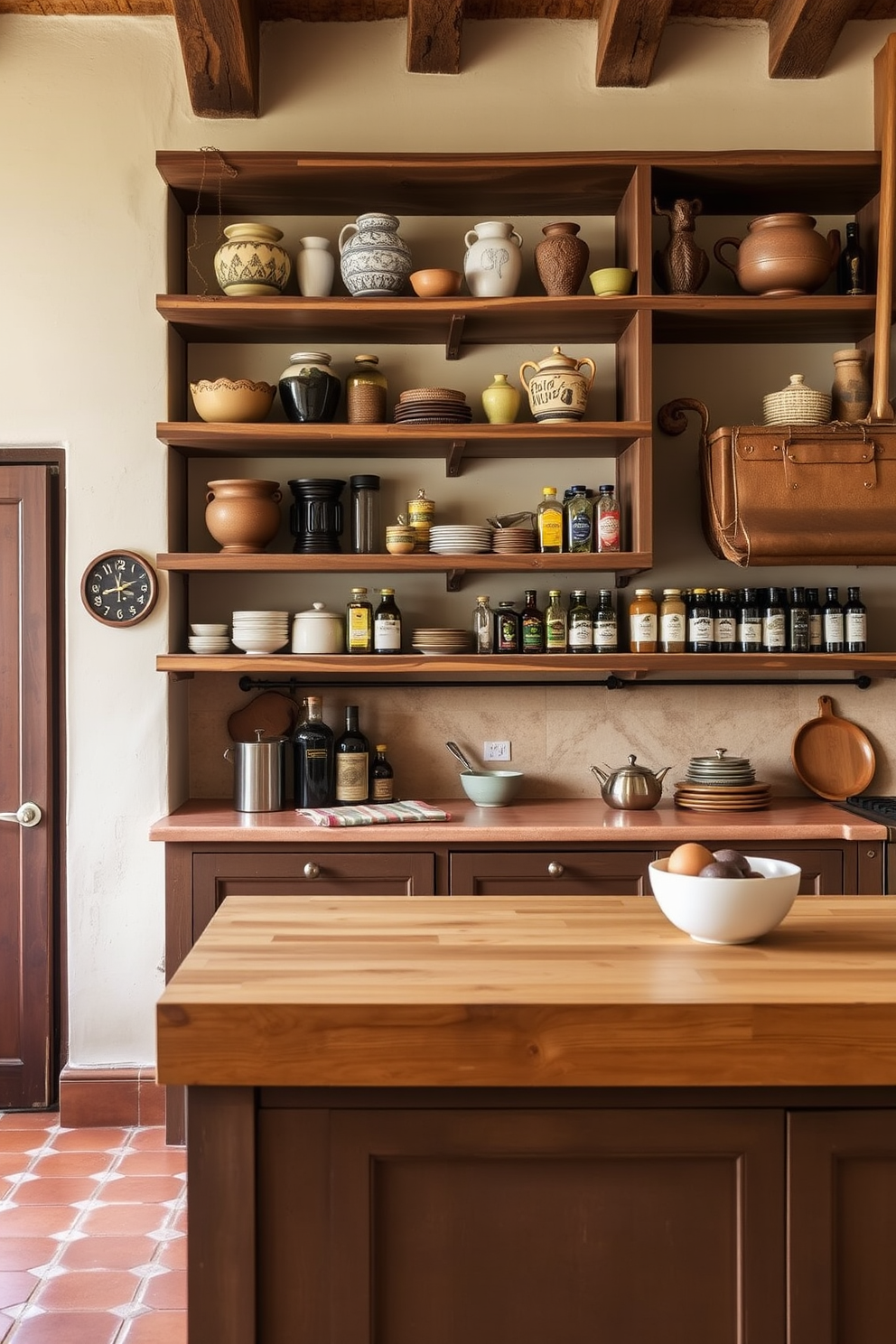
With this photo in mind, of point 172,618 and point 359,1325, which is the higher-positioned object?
point 172,618

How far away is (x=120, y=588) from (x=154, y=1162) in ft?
5.54

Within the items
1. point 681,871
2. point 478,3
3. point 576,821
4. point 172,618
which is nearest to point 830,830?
point 576,821

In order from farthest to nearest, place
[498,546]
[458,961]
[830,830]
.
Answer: [498,546], [830,830], [458,961]

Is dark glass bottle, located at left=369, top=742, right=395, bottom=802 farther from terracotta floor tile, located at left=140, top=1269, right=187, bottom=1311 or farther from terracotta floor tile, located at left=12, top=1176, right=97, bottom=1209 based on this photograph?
terracotta floor tile, located at left=140, top=1269, right=187, bottom=1311

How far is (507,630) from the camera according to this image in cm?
355

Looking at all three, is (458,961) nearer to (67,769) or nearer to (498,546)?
(498,546)

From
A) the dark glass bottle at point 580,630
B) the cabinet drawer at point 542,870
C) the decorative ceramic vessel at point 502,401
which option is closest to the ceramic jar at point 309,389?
the decorative ceramic vessel at point 502,401

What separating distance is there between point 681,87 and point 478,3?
2.35 feet

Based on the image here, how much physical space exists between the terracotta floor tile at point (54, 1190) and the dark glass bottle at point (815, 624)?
265cm

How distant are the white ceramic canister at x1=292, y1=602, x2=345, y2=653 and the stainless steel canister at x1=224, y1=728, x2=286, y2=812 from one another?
1.05 ft

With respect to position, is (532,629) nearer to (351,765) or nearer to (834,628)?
(351,765)

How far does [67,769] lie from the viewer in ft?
11.6

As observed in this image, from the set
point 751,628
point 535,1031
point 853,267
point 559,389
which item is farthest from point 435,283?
point 535,1031

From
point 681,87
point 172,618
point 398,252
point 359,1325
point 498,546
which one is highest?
point 681,87
